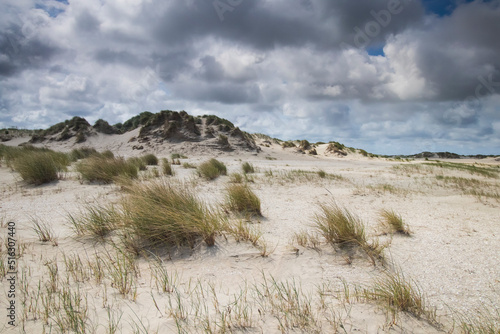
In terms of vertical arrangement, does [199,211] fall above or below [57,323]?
above

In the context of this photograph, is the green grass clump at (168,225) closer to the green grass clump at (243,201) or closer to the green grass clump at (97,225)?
the green grass clump at (97,225)

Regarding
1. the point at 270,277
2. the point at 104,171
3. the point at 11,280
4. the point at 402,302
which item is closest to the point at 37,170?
the point at 104,171

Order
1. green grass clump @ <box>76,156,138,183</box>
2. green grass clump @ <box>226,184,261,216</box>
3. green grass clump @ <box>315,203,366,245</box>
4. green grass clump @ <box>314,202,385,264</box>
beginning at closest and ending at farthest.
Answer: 1. green grass clump @ <box>314,202,385,264</box>
2. green grass clump @ <box>315,203,366,245</box>
3. green grass clump @ <box>226,184,261,216</box>
4. green grass clump @ <box>76,156,138,183</box>

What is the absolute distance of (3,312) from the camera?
5.40 ft

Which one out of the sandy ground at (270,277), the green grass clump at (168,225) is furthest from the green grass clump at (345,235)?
the green grass clump at (168,225)

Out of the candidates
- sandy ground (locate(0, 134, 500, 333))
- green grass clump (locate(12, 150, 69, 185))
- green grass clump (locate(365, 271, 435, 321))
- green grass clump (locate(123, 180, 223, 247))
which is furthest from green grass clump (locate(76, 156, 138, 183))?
green grass clump (locate(365, 271, 435, 321))

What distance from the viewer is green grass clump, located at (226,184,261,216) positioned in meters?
4.21

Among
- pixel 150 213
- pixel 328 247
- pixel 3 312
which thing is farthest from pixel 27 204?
pixel 328 247

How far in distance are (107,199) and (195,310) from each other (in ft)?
12.9

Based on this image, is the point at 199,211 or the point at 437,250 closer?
the point at 437,250

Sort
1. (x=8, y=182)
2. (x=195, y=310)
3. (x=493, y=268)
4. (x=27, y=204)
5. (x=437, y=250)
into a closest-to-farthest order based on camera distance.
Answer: (x=195, y=310)
(x=493, y=268)
(x=437, y=250)
(x=27, y=204)
(x=8, y=182)

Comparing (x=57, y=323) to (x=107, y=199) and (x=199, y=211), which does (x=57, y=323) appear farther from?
(x=107, y=199)

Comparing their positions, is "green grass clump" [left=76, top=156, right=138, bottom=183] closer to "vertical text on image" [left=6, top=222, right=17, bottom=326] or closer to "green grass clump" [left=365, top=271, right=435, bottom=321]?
"vertical text on image" [left=6, top=222, right=17, bottom=326]

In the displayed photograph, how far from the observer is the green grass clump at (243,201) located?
421cm
